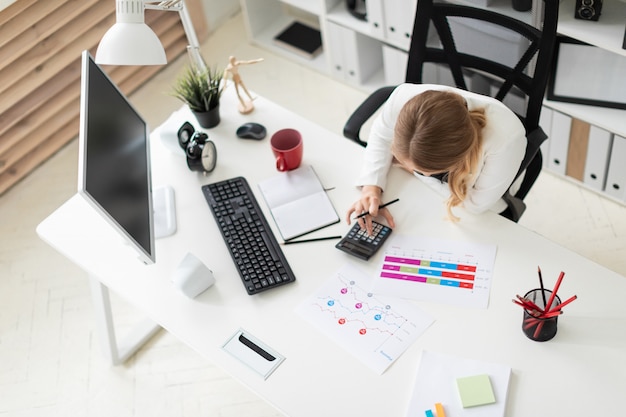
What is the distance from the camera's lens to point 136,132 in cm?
213

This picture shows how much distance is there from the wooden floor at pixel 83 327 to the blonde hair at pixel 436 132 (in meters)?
0.90

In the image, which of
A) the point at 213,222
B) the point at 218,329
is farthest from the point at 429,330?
the point at 213,222

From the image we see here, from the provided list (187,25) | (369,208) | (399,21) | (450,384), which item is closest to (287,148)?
(369,208)

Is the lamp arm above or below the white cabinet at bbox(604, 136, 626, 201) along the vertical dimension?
above

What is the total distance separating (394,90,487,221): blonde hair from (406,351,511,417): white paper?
1.54ft

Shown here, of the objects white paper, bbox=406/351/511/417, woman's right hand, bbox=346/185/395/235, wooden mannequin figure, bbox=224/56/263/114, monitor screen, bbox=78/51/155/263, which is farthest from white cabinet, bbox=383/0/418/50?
white paper, bbox=406/351/511/417

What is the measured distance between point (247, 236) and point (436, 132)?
2.09 ft

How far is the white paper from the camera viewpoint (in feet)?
5.37

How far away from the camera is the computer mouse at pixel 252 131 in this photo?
7.59 ft

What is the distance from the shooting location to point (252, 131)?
2314mm

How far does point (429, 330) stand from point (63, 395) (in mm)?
1511

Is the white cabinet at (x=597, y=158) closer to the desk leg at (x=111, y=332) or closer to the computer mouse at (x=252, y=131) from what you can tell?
the computer mouse at (x=252, y=131)

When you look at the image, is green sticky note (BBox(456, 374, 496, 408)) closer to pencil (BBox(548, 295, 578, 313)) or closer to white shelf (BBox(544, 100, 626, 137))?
pencil (BBox(548, 295, 578, 313))

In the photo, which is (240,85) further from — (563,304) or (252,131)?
(563,304)
